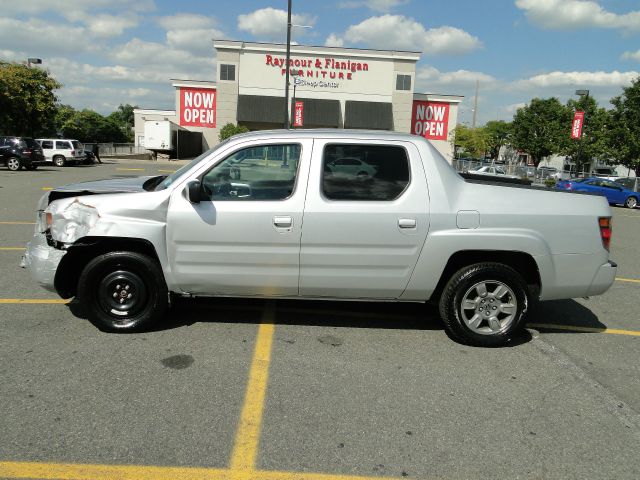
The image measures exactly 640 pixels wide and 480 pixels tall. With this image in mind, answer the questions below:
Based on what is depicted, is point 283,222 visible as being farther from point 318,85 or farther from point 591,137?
point 591,137

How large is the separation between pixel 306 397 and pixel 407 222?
1.69 m

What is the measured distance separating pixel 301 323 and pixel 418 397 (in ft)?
5.52

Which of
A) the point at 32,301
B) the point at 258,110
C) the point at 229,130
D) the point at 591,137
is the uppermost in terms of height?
the point at 258,110

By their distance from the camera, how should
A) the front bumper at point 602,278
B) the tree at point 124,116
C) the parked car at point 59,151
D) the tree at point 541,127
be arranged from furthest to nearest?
1. the tree at point 124,116
2. the tree at point 541,127
3. the parked car at point 59,151
4. the front bumper at point 602,278

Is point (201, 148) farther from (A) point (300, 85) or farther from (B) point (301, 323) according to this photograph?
(B) point (301, 323)

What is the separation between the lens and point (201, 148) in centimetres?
5194

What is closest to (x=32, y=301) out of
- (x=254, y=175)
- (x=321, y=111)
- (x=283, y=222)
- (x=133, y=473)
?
(x=254, y=175)

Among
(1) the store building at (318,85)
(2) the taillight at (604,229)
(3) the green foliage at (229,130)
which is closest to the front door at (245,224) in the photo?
(2) the taillight at (604,229)

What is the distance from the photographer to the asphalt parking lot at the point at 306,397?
2822 millimetres

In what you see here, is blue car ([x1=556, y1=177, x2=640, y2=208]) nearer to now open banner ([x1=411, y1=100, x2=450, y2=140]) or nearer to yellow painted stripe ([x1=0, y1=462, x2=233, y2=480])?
yellow painted stripe ([x1=0, y1=462, x2=233, y2=480])

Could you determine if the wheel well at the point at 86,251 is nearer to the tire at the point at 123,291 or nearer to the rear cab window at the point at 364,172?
the tire at the point at 123,291

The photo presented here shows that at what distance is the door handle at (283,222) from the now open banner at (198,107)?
160ft

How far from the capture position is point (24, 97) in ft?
115

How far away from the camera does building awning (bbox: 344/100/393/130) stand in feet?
157
